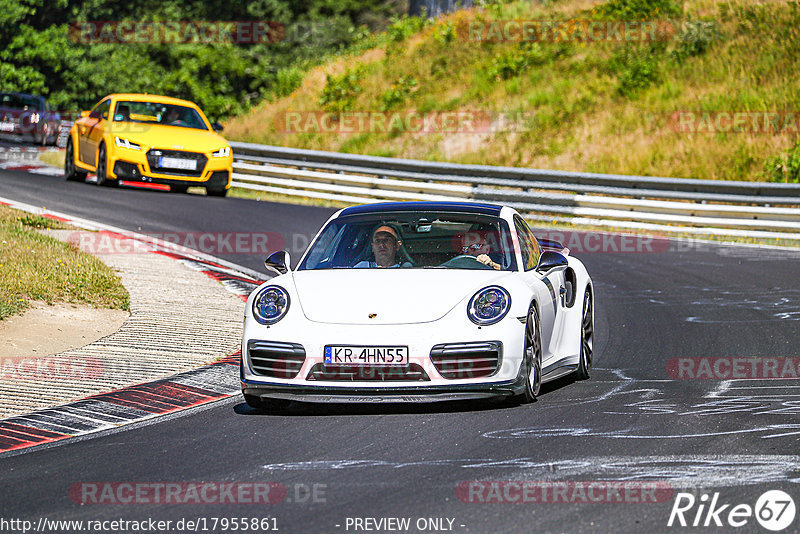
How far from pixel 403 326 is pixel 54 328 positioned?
4149 mm

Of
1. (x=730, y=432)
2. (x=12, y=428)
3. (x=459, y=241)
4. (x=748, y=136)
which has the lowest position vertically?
(x=12, y=428)

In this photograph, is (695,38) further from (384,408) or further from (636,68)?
(384,408)

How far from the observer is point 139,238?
16625 millimetres

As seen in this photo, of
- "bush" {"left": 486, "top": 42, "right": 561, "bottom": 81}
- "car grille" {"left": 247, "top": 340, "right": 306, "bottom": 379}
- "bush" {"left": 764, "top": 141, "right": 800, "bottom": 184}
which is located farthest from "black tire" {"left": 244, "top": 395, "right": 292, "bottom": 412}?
"bush" {"left": 486, "top": 42, "right": 561, "bottom": 81}

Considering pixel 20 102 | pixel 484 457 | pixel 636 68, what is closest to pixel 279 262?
pixel 484 457

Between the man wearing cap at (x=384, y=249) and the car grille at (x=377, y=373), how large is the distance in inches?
48.2

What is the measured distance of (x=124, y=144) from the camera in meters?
22.0

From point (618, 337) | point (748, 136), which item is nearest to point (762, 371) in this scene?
point (618, 337)

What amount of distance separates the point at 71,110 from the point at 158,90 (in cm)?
440

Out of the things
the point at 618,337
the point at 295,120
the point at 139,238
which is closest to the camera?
the point at 618,337

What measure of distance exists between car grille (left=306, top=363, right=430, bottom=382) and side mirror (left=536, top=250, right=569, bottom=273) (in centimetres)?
142

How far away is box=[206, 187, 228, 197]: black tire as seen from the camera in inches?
906

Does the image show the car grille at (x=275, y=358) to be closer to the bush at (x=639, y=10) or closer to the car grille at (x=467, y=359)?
the car grille at (x=467, y=359)

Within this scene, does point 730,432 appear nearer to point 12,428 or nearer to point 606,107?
point 12,428
